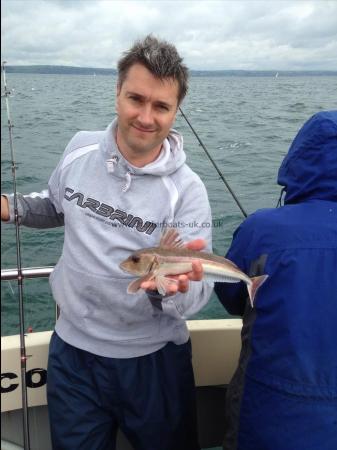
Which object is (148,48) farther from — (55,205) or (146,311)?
(146,311)

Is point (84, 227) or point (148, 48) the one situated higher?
point (148, 48)

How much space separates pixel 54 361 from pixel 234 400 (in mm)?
1013

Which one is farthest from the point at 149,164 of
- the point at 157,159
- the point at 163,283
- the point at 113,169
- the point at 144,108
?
the point at 163,283

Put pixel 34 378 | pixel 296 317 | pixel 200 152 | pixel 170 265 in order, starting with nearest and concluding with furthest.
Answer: pixel 296 317
pixel 170 265
pixel 34 378
pixel 200 152

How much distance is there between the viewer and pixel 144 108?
234 centimetres

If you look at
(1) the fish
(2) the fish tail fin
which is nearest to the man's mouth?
(1) the fish

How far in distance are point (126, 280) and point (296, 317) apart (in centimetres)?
86

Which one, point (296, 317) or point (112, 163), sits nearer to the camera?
point (296, 317)

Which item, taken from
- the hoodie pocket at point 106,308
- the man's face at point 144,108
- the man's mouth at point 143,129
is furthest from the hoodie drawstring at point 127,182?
the hoodie pocket at point 106,308

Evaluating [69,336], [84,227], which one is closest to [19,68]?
[84,227]

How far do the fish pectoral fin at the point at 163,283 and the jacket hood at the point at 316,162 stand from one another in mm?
684

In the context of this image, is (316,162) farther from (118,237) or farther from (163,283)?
(118,237)

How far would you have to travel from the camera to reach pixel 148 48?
2342mm

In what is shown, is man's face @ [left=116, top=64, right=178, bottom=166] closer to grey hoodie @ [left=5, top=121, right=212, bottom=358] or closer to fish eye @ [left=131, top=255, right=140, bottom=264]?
grey hoodie @ [left=5, top=121, right=212, bottom=358]
